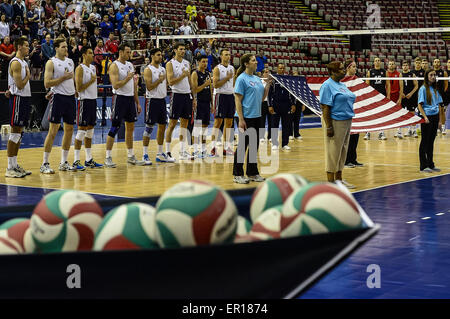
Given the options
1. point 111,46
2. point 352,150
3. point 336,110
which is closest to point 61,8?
point 111,46

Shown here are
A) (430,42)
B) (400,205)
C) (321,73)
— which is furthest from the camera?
(430,42)

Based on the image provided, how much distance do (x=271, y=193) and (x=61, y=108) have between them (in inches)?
348

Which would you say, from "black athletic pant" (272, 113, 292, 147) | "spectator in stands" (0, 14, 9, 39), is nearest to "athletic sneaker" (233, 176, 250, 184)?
"black athletic pant" (272, 113, 292, 147)

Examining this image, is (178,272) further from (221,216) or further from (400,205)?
(400,205)

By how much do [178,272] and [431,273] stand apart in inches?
139

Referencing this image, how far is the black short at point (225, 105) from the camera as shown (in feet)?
43.1

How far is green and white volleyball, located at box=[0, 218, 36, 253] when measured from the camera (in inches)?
113

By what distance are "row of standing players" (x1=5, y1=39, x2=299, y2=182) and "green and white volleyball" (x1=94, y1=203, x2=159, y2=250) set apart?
7659 mm

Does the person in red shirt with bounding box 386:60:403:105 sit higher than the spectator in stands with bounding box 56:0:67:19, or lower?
lower

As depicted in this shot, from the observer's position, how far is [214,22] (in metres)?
29.1

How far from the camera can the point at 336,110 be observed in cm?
925

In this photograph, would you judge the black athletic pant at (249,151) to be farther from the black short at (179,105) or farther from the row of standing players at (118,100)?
the black short at (179,105)

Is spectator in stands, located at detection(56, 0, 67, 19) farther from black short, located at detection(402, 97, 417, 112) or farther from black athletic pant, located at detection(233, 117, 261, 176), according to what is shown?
black athletic pant, located at detection(233, 117, 261, 176)

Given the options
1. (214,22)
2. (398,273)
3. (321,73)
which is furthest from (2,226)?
(321,73)
